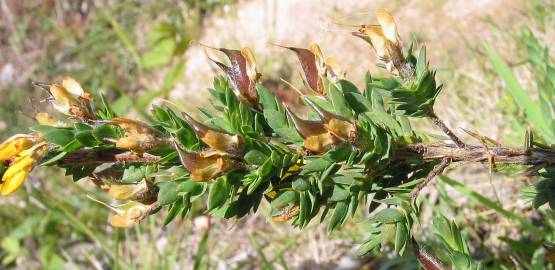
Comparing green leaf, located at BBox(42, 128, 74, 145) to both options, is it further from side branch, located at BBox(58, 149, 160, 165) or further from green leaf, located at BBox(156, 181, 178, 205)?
green leaf, located at BBox(156, 181, 178, 205)

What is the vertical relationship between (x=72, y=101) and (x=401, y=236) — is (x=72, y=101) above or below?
above

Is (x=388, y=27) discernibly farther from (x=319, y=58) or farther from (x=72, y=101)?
(x=72, y=101)

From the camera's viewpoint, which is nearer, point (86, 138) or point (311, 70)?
point (86, 138)

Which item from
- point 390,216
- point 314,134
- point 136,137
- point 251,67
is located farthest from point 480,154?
point 136,137

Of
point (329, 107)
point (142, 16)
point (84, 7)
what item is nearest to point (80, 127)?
point (329, 107)

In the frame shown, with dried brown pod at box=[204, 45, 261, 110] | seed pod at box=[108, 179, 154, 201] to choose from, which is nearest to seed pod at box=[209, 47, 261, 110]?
dried brown pod at box=[204, 45, 261, 110]
